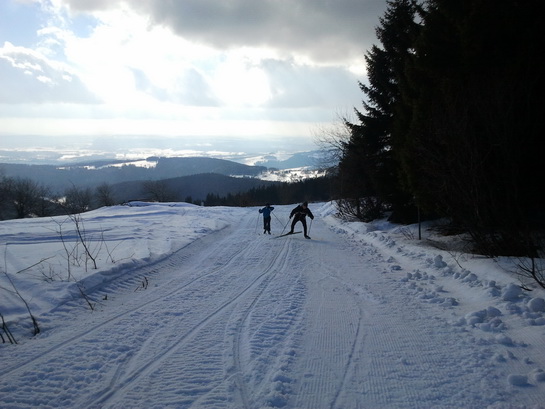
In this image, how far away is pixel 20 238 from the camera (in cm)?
1223

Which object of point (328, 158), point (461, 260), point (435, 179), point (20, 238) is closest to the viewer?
point (461, 260)

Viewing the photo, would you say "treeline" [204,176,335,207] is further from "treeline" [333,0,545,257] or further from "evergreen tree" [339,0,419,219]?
"treeline" [333,0,545,257]

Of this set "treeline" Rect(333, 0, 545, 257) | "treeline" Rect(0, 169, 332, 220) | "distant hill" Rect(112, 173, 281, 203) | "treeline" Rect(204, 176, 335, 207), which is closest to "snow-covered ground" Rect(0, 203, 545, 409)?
"treeline" Rect(333, 0, 545, 257)

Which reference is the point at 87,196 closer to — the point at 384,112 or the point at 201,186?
the point at 201,186

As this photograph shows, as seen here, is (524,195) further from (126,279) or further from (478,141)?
(126,279)

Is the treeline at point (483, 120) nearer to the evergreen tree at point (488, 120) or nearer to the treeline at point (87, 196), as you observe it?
the evergreen tree at point (488, 120)

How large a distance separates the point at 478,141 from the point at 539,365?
6020 mm

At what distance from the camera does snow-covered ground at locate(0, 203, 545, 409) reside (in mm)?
3426

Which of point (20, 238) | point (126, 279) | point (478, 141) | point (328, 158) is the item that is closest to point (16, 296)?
point (126, 279)

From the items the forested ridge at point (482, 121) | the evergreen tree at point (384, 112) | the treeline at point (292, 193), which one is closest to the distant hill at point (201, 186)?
the treeline at point (292, 193)

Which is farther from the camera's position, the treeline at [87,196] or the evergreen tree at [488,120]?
the treeline at [87,196]

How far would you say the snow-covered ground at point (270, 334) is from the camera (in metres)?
3.43

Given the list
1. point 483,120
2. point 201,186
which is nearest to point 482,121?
point 483,120

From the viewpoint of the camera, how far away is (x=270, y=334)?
189 inches
